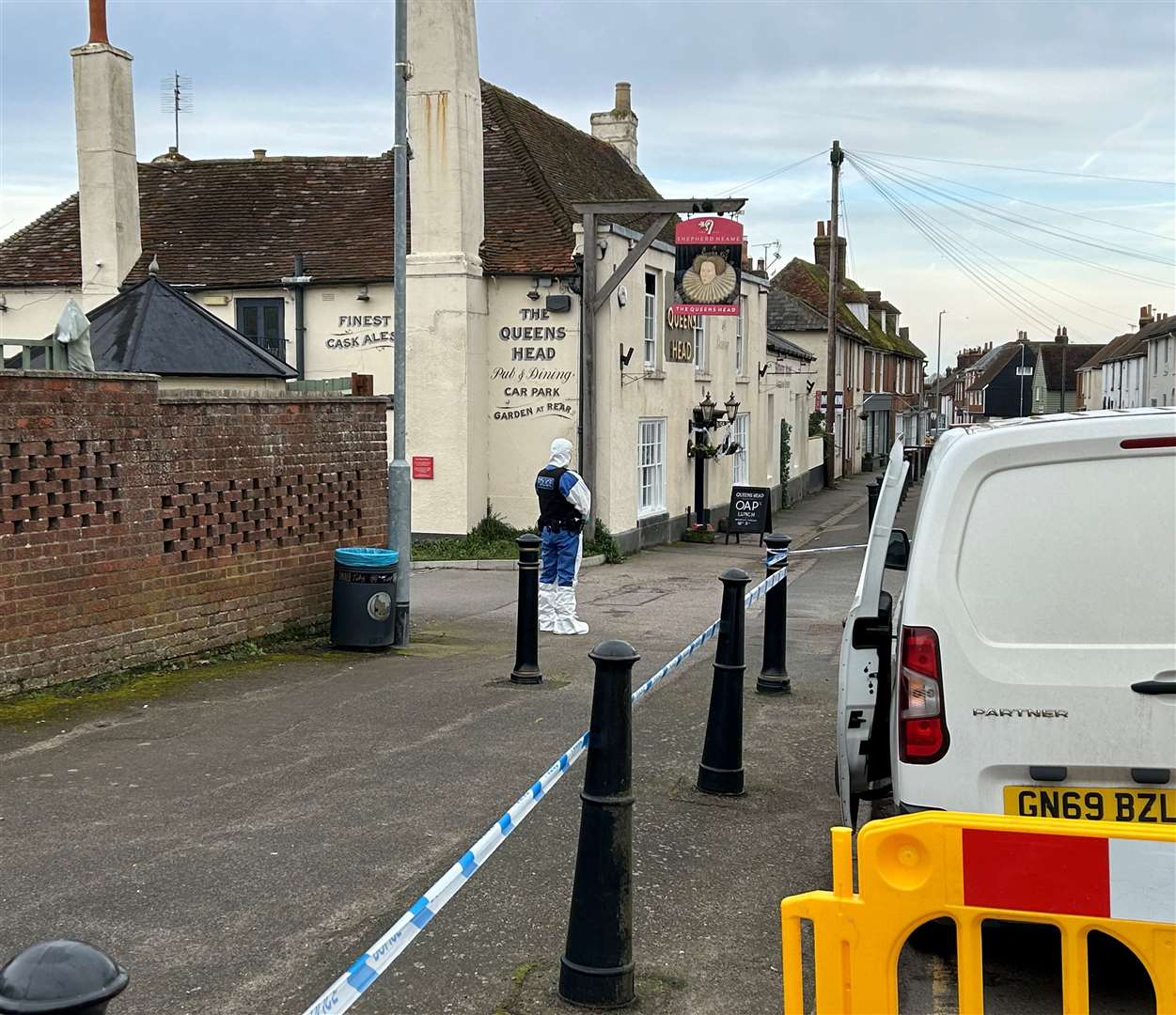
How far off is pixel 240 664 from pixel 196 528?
115 centimetres

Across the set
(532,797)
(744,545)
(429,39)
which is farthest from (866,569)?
(744,545)

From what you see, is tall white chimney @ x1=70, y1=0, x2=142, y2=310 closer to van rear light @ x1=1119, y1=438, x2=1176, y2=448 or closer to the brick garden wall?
the brick garden wall

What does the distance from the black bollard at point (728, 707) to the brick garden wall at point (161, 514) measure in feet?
15.8

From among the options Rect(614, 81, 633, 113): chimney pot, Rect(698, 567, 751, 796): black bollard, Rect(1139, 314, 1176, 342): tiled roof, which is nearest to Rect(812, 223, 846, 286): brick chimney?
Rect(1139, 314, 1176, 342): tiled roof

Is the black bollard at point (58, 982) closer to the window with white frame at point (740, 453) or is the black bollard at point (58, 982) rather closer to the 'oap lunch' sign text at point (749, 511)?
the 'oap lunch' sign text at point (749, 511)

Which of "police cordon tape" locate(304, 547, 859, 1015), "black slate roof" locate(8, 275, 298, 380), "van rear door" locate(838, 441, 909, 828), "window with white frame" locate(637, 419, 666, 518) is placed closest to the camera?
"police cordon tape" locate(304, 547, 859, 1015)

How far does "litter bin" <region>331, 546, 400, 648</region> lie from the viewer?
1097cm

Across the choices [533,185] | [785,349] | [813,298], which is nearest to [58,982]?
[533,185]

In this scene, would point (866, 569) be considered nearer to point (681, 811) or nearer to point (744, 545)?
point (681, 811)

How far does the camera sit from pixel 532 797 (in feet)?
13.0

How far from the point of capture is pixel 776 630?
9.48m

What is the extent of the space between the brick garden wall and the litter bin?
0.57 metres

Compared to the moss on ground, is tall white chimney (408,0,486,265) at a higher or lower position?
higher

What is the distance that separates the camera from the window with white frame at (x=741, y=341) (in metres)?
28.4
